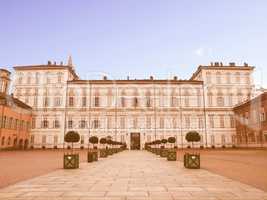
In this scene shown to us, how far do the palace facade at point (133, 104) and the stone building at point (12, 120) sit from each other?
7.73 ft

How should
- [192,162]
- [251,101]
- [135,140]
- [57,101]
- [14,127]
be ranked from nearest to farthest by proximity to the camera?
[192,162]
[251,101]
[14,127]
[135,140]
[57,101]

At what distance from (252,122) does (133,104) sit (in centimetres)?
2199

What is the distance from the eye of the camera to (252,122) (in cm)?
4294

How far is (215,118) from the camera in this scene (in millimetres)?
50688

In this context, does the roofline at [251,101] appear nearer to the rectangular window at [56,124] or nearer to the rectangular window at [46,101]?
the rectangular window at [56,124]

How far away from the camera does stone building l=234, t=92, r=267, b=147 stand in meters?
39.3

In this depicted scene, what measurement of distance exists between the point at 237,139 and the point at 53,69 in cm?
3923

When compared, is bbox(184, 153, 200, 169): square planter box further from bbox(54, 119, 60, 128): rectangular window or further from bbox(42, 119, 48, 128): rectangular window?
bbox(42, 119, 48, 128): rectangular window

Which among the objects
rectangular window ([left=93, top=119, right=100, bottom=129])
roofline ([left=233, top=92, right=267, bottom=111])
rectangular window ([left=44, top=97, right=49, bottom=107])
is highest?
rectangular window ([left=44, top=97, right=49, bottom=107])

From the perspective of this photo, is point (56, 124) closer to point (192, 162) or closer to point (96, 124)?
point (96, 124)

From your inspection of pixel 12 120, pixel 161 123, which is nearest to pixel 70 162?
pixel 12 120

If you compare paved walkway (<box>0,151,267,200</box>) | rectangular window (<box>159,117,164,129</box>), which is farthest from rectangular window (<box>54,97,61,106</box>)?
paved walkway (<box>0,151,267,200</box>)

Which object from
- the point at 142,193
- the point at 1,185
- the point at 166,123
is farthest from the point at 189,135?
the point at 166,123

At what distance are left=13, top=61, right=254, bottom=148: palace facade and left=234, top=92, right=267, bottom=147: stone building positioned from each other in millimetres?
2761
